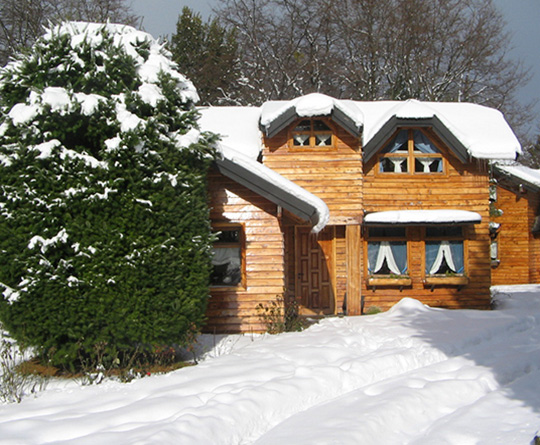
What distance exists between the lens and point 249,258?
10.8m

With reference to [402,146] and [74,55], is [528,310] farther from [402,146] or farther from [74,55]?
[74,55]

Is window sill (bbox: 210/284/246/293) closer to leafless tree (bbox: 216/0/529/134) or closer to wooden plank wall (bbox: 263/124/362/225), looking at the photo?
wooden plank wall (bbox: 263/124/362/225)

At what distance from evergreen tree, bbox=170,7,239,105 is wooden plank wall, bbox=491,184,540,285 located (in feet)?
45.8

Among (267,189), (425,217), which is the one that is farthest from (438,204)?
(267,189)

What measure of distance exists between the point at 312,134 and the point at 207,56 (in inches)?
668

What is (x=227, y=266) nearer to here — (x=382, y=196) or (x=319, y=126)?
(x=319, y=126)

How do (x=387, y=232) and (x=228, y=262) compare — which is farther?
(x=387, y=232)

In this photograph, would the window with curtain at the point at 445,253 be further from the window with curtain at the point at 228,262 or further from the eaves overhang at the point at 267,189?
the window with curtain at the point at 228,262

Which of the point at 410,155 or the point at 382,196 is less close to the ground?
the point at 410,155

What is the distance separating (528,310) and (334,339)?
7129 mm

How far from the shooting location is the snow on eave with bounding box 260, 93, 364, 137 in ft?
45.0

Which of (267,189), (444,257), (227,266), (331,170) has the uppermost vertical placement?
(331,170)

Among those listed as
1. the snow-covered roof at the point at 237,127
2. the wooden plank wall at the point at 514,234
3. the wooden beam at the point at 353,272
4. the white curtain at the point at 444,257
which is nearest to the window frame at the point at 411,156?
the white curtain at the point at 444,257

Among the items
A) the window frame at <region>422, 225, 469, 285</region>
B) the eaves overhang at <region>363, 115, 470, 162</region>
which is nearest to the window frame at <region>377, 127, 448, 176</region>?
the eaves overhang at <region>363, 115, 470, 162</region>
